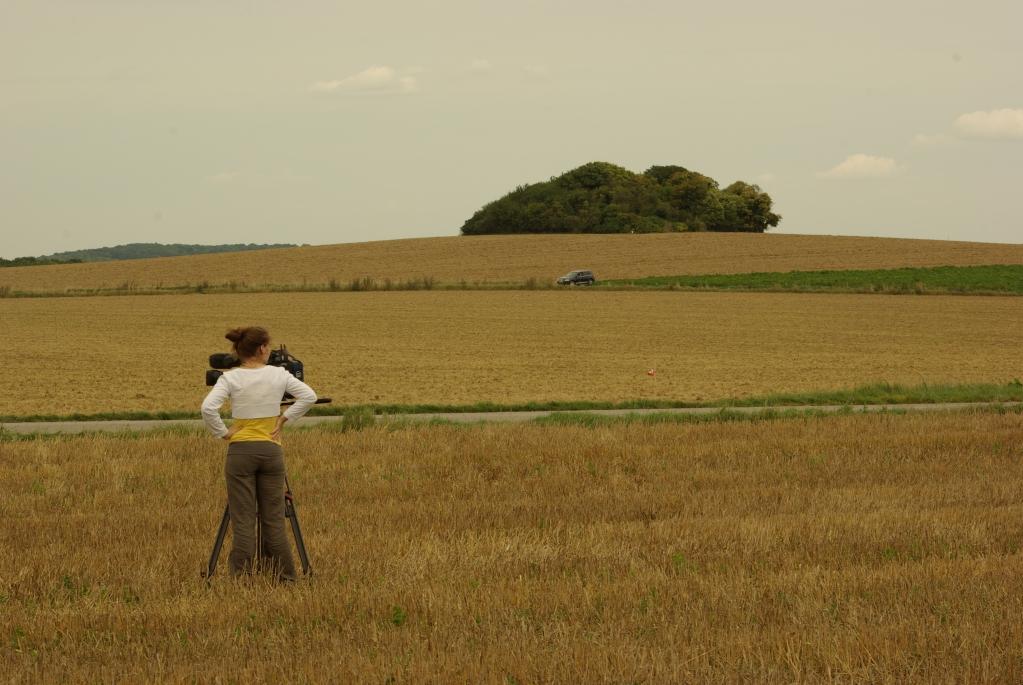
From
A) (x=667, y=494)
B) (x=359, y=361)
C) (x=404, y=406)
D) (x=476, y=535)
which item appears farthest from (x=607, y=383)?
(x=476, y=535)

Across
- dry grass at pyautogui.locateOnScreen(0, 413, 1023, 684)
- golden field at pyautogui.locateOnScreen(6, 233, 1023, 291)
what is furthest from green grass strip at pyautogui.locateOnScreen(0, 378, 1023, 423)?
golden field at pyautogui.locateOnScreen(6, 233, 1023, 291)

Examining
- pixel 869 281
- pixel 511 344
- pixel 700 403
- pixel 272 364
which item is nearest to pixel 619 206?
pixel 869 281

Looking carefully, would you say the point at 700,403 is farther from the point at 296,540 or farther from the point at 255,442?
the point at 255,442

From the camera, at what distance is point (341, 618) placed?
6.05 m

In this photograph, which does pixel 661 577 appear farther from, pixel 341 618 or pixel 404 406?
pixel 404 406

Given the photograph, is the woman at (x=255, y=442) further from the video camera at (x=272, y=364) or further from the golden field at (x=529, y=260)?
the golden field at (x=529, y=260)

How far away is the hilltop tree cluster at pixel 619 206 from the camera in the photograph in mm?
110812

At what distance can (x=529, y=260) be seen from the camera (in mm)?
83125

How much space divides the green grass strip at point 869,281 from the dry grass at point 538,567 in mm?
52696

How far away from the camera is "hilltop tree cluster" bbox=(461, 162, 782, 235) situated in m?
111

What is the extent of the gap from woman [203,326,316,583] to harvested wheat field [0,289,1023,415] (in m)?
14.0

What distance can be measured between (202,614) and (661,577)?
A: 283 centimetres

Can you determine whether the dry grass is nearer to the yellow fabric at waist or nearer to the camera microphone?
the yellow fabric at waist

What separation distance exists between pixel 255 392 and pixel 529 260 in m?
76.6
